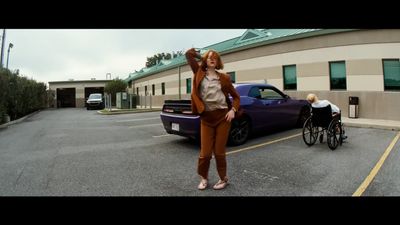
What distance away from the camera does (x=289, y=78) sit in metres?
13.3

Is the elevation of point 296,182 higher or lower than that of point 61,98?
lower

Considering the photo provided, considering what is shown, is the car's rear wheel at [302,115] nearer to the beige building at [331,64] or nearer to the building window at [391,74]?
the beige building at [331,64]

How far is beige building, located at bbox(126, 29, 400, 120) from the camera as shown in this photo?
33.9 feet

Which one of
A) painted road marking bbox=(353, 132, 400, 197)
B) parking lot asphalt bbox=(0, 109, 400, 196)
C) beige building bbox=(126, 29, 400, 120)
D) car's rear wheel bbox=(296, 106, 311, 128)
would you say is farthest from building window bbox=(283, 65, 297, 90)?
painted road marking bbox=(353, 132, 400, 197)

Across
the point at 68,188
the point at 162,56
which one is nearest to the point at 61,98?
the point at 162,56

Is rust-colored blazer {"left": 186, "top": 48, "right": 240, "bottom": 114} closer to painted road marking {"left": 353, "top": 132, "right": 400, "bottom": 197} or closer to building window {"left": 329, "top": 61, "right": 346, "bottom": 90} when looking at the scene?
painted road marking {"left": 353, "top": 132, "right": 400, "bottom": 197}

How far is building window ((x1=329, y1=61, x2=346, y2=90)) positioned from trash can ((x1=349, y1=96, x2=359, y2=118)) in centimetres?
81

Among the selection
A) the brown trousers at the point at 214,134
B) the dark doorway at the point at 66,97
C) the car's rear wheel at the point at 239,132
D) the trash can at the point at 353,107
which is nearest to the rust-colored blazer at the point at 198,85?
the brown trousers at the point at 214,134

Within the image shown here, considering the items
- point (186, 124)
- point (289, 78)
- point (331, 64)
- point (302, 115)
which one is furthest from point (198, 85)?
point (289, 78)

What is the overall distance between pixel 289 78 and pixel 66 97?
3721cm
